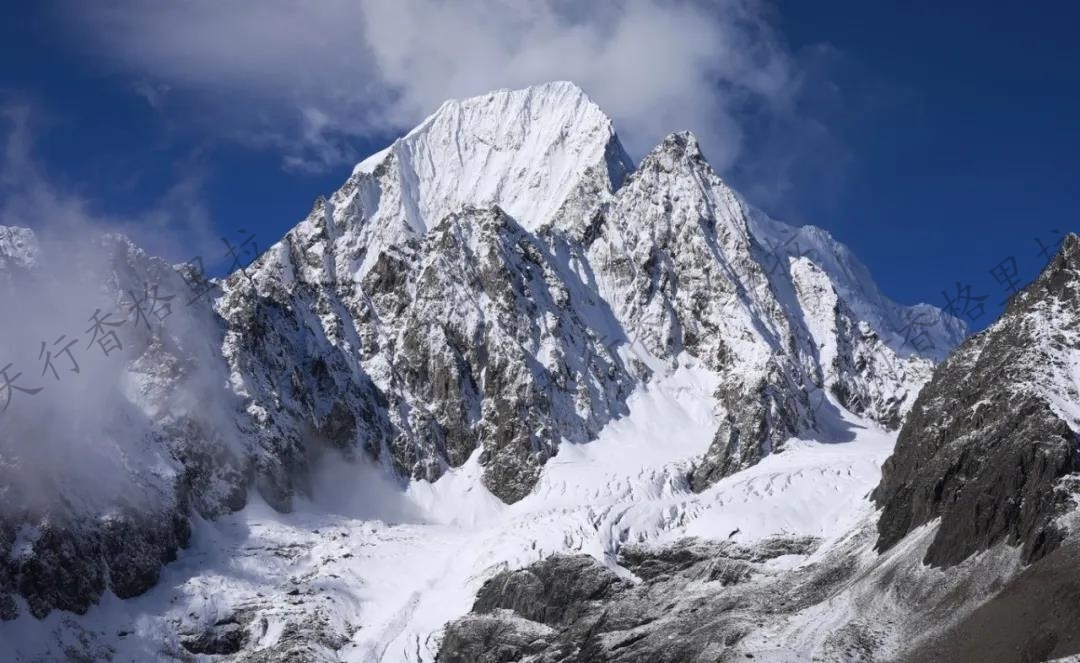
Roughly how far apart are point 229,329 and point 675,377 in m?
58.8

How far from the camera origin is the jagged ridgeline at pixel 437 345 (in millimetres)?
106312

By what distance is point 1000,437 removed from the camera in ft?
274

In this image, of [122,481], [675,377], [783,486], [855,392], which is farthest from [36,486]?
[855,392]

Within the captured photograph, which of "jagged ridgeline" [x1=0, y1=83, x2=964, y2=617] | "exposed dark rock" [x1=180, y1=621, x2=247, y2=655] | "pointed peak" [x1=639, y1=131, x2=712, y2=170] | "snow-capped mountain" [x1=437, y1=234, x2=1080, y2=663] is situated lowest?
"snow-capped mountain" [x1=437, y1=234, x2=1080, y2=663]

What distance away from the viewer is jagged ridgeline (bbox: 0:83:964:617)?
106312 millimetres

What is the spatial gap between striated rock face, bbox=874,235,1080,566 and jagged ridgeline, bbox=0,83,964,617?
3686 centimetres

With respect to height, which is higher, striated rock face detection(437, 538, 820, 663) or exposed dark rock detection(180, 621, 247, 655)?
exposed dark rock detection(180, 621, 247, 655)

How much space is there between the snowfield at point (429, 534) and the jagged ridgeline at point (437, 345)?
9.51 feet

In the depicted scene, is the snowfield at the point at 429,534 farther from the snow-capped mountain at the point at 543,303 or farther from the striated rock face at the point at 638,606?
the snow-capped mountain at the point at 543,303

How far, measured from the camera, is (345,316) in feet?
497

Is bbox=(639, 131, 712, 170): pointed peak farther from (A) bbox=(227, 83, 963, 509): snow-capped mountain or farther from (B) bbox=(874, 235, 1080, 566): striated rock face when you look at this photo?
(B) bbox=(874, 235, 1080, 566): striated rock face

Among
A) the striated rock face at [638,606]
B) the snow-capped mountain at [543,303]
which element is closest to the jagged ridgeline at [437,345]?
the snow-capped mountain at [543,303]

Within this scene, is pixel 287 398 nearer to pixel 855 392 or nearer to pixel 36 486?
pixel 36 486

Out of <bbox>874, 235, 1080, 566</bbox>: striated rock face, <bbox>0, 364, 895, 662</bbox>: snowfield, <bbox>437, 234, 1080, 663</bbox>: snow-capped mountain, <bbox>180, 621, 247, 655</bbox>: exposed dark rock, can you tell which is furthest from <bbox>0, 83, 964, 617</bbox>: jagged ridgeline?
<bbox>874, 235, 1080, 566</bbox>: striated rock face
